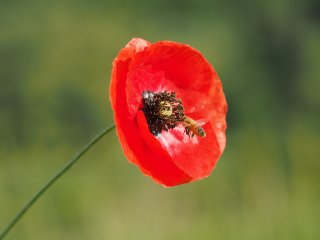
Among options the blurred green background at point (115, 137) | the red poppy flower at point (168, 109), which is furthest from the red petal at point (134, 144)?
the blurred green background at point (115, 137)

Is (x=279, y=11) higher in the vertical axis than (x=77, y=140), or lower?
higher

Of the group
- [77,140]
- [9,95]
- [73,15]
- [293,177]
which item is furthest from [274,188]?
[73,15]

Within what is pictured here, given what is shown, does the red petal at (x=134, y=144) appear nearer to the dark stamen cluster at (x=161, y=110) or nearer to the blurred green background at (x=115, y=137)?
the dark stamen cluster at (x=161, y=110)

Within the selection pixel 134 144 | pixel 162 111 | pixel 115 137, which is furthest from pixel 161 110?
pixel 115 137

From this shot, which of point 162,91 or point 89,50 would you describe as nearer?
point 162,91

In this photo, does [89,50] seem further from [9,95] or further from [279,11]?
[279,11]

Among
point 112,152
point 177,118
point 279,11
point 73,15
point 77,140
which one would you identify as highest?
point 279,11

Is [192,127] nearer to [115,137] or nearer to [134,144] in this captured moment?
[134,144]

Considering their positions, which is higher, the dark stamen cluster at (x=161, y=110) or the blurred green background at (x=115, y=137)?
the blurred green background at (x=115, y=137)

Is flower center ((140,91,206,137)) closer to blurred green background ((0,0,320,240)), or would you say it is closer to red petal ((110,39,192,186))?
red petal ((110,39,192,186))
